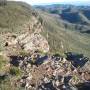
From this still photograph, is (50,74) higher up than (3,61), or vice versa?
(3,61)

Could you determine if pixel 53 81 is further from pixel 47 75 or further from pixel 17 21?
pixel 17 21

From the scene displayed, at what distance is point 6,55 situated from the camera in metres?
29.6

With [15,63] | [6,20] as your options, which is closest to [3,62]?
[15,63]

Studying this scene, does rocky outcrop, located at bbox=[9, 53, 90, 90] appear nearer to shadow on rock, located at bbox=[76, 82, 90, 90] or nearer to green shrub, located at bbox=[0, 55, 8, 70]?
shadow on rock, located at bbox=[76, 82, 90, 90]

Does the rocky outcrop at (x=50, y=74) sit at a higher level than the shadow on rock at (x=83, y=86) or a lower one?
higher

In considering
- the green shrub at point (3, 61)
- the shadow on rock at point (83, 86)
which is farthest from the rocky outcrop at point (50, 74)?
the green shrub at point (3, 61)

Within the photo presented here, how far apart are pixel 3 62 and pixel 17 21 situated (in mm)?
50602

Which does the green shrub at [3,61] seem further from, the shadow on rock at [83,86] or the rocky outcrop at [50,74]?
the shadow on rock at [83,86]

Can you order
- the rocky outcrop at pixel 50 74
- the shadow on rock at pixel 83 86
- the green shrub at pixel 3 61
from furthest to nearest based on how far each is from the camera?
the green shrub at pixel 3 61 → the shadow on rock at pixel 83 86 → the rocky outcrop at pixel 50 74

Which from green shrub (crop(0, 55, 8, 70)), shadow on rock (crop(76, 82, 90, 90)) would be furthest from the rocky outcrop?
green shrub (crop(0, 55, 8, 70))

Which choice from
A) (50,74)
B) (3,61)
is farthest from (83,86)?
(3,61)

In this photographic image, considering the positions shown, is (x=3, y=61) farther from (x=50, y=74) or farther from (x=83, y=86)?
(x=83, y=86)

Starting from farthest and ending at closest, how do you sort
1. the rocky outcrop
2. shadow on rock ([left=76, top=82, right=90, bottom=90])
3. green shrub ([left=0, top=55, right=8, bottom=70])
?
1. green shrub ([left=0, top=55, right=8, bottom=70])
2. shadow on rock ([left=76, top=82, right=90, bottom=90])
3. the rocky outcrop

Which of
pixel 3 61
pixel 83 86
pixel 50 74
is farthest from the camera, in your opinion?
pixel 3 61
